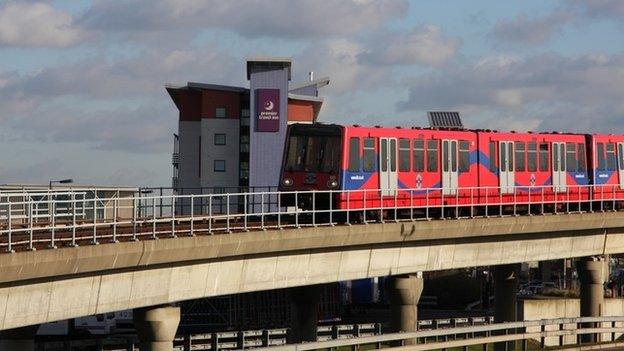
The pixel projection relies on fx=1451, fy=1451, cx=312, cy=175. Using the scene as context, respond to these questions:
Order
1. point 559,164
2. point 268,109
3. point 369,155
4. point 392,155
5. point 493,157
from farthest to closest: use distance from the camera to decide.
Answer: point 268,109 < point 559,164 < point 493,157 < point 392,155 < point 369,155

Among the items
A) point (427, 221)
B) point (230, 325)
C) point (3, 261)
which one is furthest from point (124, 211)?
point (3, 261)

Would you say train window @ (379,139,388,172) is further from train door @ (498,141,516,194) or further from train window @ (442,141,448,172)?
train door @ (498,141,516,194)

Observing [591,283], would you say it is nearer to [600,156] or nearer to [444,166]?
[600,156]

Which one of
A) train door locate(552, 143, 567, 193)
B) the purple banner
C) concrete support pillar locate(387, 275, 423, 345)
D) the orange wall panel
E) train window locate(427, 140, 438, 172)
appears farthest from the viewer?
the orange wall panel

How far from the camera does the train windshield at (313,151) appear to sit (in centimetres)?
4544

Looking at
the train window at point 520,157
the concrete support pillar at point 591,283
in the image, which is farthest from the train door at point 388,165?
the concrete support pillar at point 591,283

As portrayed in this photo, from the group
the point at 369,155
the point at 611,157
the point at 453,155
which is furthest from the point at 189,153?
the point at 369,155

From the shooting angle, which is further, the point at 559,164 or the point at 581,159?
the point at 581,159

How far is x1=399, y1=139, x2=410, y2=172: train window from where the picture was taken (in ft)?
156

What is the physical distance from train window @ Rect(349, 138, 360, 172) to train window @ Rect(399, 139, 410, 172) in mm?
2270

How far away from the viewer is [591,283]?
54.5 m

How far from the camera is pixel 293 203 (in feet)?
148

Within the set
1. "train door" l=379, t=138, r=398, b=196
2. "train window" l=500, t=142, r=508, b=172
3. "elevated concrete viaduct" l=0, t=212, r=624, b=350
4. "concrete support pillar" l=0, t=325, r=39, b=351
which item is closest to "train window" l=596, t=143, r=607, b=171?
"elevated concrete viaduct" l=0, t=212, r=624, b=350

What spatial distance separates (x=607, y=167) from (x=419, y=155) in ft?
39.5
